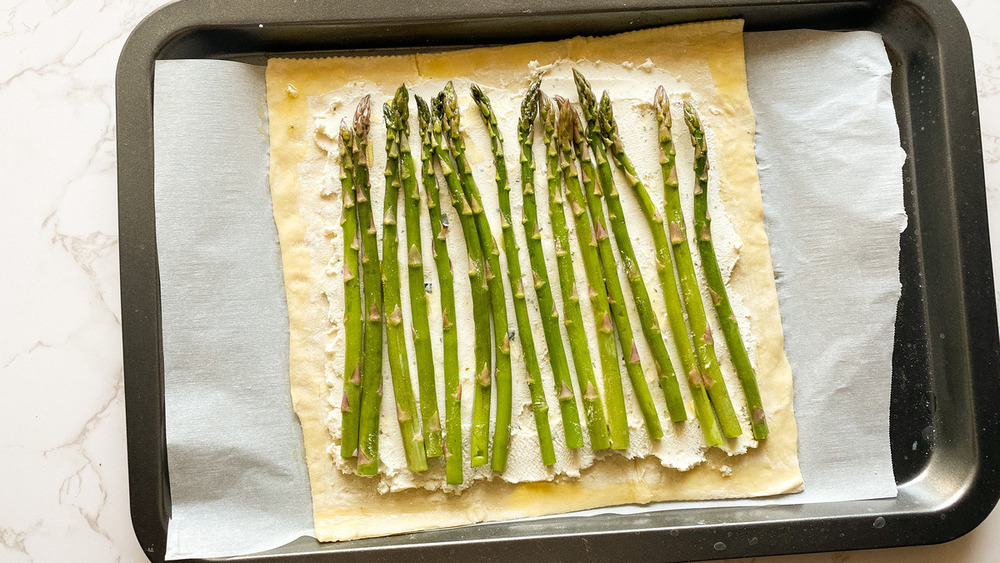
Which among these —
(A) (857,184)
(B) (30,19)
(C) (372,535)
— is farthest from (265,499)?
(A) (857,184)

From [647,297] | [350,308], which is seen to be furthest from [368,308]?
[647,297]

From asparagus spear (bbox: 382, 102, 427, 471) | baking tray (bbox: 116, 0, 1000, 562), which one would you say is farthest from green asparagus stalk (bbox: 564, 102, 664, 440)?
asparagus spear (bbox: 382, 102, 427, 471)

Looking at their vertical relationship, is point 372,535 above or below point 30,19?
below

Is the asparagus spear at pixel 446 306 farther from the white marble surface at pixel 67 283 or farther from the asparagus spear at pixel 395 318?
the white marble surface at pixel 67 283

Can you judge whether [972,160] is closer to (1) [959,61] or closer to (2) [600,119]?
(1) [959,61]

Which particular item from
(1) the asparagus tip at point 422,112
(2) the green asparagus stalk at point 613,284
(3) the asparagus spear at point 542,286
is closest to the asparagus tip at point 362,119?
(1) the asparagus tip at point 422,112
